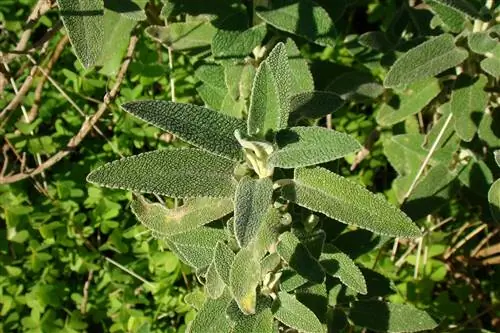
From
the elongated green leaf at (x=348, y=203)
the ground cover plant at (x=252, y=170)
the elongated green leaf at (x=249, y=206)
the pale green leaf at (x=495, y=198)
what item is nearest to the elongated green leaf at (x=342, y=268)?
the ground cover plant at (x=252, y=170)

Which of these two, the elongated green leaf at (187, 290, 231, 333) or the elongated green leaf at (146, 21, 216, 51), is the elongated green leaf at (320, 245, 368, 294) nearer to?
the elongated green leaf at (187, 290, 231, 333)

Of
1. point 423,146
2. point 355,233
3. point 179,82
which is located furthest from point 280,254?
point 179,82

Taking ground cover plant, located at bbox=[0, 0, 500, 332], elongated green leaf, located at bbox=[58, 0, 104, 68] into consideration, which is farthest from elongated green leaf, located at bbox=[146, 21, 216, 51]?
elongated green leaf, located at bbox=[58, 0, 104, 68]

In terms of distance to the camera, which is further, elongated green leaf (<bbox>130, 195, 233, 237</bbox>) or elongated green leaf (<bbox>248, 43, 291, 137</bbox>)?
elongated green leaf (<bbox>130, 195, 233, 237</bbox>)

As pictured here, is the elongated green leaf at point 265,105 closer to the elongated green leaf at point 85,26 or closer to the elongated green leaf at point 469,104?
the elongated green leaf at point 85,26

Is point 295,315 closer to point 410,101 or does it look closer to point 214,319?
point 214,319

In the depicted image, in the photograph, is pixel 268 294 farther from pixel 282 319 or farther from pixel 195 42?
pixel 195 42
